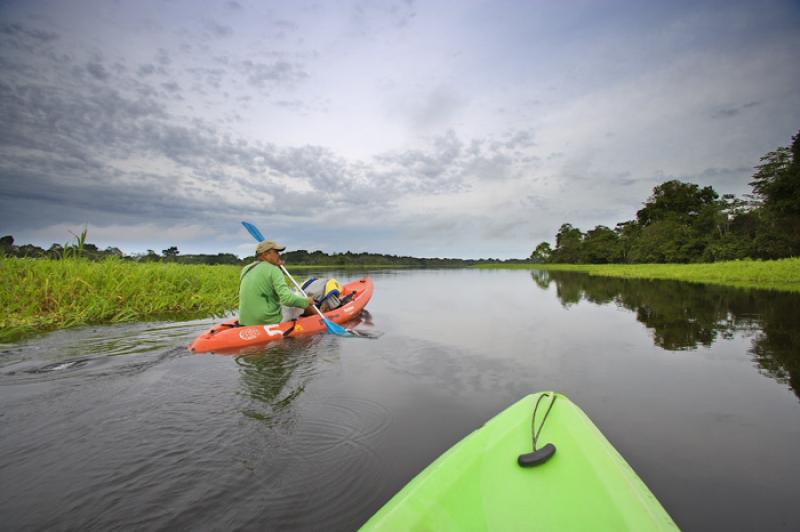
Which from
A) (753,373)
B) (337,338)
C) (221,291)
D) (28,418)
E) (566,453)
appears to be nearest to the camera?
(566,453)

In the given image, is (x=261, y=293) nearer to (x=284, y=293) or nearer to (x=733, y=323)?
(x=284, y=293)

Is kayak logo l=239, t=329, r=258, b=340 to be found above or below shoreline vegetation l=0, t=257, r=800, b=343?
below

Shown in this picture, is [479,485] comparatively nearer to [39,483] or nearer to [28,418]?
[39,483]

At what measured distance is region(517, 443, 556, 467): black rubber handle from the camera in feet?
5.38

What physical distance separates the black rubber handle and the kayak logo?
4731mm

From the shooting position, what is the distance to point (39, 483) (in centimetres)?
198

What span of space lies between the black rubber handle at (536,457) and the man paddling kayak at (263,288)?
467cm

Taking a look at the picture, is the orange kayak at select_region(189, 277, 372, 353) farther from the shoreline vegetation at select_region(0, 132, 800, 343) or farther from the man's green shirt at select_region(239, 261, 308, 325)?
the shoreline vegetation at select_region(0, 132, 800, 343)

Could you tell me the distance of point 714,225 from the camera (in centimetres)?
3453

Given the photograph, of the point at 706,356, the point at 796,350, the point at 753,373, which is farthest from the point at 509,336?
the point at 796,350

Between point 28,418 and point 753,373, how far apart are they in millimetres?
7626

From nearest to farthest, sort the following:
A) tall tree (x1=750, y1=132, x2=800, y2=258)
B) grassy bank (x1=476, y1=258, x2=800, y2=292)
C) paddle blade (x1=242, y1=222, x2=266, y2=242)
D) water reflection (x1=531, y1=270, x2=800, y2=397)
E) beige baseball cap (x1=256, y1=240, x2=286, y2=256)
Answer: water reflection (x1=531, y1=270, x2=800, y2=397) < beige baseball cap (x1=256, y1=240, x2=286, y2=256) < paddle blade (x1=242, y1=222, x2=266, y2=242) < grassy bank (x1=476, y1=258, x2=800, y2=292) < tall tree (x1=750, y1=132, x2=800, y2=258)

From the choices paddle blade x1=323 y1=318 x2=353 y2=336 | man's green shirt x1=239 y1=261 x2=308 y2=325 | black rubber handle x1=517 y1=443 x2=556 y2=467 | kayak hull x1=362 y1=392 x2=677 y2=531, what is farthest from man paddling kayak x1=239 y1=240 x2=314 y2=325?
black rubber handle x1=517 y1=443 x2=556 y2=467

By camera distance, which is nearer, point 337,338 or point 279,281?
point 279,281
